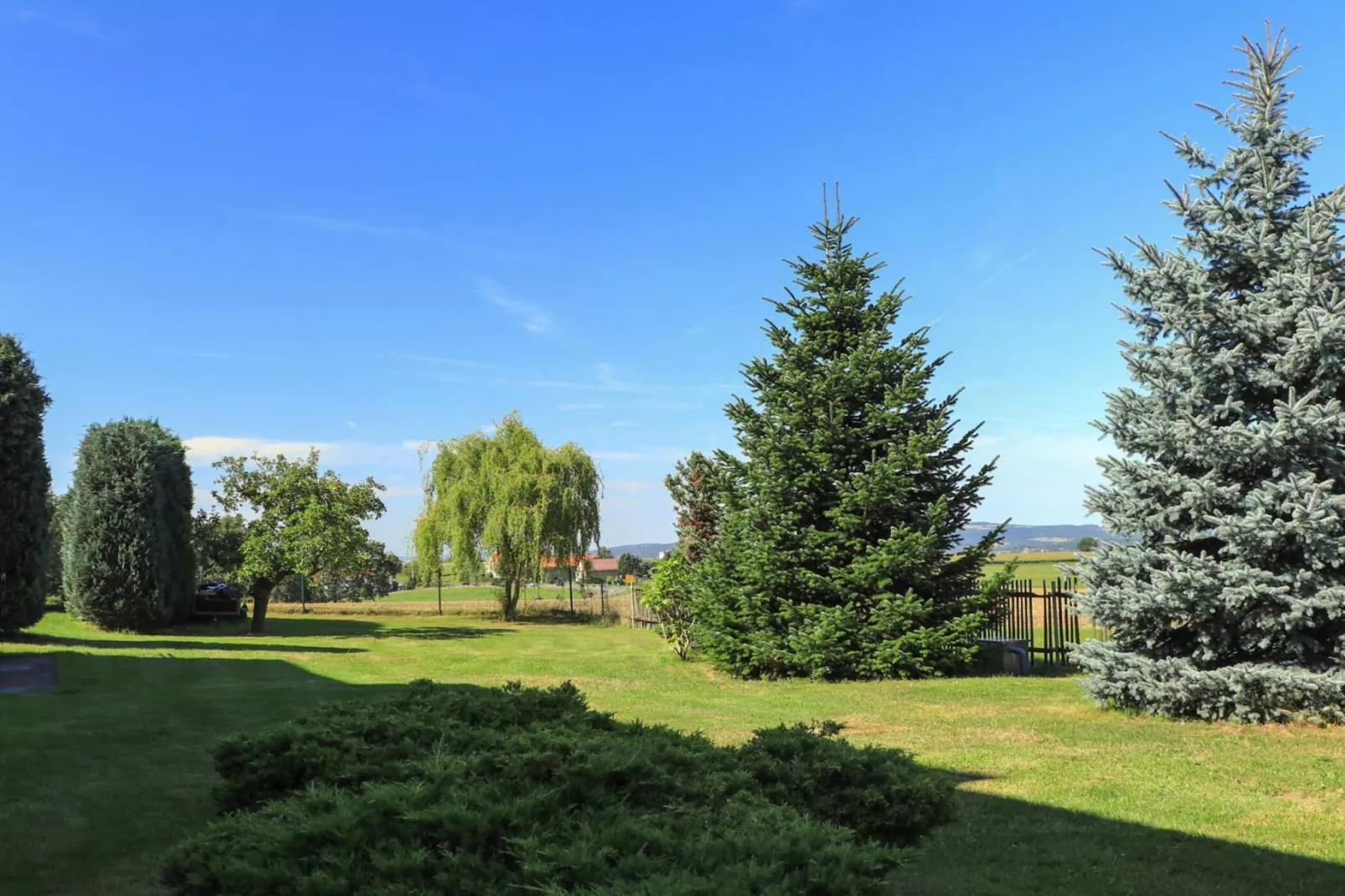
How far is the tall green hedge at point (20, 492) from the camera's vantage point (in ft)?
57.7

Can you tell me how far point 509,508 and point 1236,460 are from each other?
23.4 m

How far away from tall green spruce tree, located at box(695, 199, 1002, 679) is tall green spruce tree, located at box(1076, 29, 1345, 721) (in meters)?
3.92

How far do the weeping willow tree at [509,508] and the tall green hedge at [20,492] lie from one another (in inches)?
533

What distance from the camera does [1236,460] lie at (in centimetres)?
1019

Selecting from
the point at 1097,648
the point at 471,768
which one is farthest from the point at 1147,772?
the point at 471,768

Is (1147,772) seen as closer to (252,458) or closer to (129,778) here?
(129,778)

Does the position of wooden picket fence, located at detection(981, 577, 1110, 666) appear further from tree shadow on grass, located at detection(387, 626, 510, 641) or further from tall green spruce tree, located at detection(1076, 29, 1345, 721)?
tree shadow on grass, located at detection(387, 626, 510, 641)

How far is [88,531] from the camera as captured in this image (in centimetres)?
2259

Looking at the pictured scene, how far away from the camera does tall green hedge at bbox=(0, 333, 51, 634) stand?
1758 centimetres

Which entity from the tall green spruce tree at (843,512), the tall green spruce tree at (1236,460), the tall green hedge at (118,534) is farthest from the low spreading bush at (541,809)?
the tall green hedge at (118,534)

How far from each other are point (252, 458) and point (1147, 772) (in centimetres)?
2678

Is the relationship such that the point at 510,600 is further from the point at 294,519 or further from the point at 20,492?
the point at 20,492

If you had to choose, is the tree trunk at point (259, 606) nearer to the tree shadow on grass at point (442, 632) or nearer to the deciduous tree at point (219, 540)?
the tree shadow on grass at point (442, 632)

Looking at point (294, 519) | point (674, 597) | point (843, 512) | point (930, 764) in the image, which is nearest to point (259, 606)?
point (294, 519)
